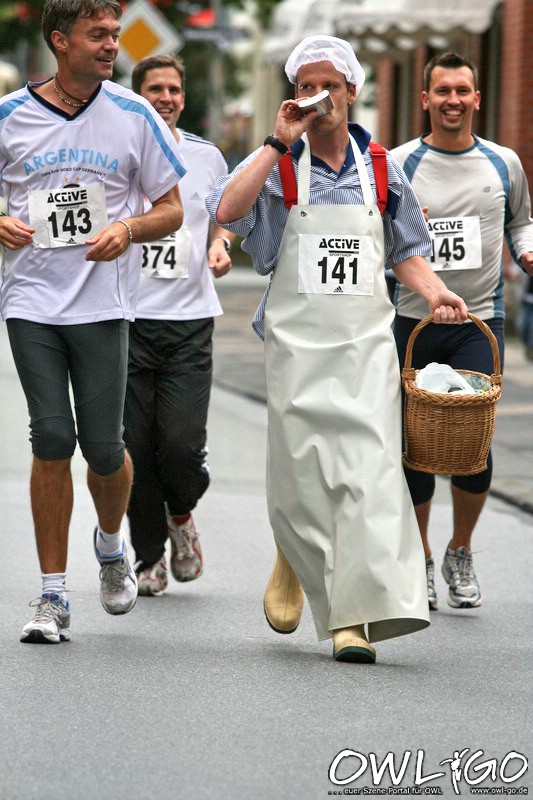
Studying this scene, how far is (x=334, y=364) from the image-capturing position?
18.9ft

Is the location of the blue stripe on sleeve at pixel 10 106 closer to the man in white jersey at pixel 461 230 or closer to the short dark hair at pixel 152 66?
the short dark hair at pixel 152 66

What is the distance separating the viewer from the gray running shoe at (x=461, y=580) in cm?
695

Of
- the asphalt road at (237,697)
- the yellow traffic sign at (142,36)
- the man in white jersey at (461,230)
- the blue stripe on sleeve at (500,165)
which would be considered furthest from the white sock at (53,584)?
the yellow traffic sign at (142,36)

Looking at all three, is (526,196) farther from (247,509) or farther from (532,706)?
(247,509)

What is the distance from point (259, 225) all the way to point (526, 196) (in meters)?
1.55

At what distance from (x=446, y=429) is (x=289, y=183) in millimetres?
934

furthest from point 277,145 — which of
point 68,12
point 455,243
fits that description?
point 455,243

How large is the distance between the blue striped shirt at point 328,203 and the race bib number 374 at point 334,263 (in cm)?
13

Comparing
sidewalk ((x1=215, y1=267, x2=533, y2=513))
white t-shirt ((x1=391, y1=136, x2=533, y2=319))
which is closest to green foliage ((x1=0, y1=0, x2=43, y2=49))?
sidewalk ((x1=215, y1=267, x2=533, y2=513))

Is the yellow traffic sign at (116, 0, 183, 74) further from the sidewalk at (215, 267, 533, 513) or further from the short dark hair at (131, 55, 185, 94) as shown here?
the short dark hair at (131, 55, 185, 94)

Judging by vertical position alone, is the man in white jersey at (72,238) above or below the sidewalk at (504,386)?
above

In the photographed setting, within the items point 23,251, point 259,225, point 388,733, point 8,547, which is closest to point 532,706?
point 388,733

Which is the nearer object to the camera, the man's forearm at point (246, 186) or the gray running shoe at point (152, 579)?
the man's forearm at point (246, 186)

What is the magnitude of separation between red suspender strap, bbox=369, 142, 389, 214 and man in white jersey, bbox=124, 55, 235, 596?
1296mm
